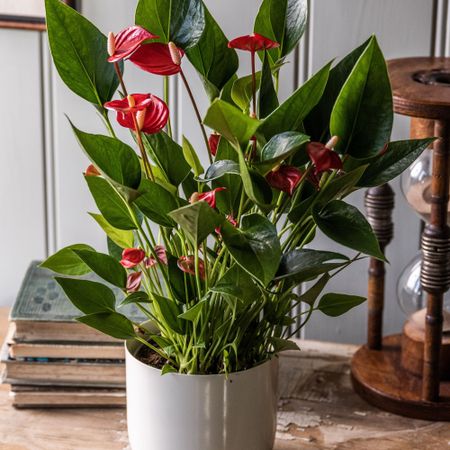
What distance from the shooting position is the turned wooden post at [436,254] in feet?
3.02

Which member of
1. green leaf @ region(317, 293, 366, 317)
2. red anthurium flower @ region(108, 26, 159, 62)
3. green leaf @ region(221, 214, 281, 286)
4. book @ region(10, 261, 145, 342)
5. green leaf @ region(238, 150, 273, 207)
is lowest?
book @ region(10, 261, 145, 342)

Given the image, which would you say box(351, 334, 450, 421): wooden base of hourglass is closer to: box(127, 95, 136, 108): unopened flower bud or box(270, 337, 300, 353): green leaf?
box(270, 337, 300, 353): green leaf

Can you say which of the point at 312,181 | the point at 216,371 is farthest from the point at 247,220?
the point at 216,371

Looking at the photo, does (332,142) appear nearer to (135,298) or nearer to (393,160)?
(393,160)

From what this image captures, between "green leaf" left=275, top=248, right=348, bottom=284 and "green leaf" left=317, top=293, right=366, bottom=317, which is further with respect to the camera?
"green leaf" left=317, top=293, right=366, bottom=317

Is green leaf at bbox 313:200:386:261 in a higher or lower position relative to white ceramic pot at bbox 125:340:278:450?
higher

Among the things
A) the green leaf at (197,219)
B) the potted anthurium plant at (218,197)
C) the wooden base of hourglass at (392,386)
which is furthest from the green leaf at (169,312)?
the wooden base of hourglass at (392,386)

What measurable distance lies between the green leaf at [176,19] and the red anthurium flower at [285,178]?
13 centimetres

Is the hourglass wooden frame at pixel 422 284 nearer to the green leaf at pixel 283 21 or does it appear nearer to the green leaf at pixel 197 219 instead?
the green leaf at pixel 283 21

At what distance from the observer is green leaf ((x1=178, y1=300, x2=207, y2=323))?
30.8 inches

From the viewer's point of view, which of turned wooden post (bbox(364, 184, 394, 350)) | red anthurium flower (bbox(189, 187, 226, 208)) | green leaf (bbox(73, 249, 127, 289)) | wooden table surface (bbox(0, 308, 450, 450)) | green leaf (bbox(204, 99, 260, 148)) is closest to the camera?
green leaf (bbox(204, 99, 260, 148))

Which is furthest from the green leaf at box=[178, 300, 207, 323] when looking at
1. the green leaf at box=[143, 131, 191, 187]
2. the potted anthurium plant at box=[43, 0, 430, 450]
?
the green leaf at box=[143, 131, 191, 187]

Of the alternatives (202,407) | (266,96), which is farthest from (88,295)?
(266,96)

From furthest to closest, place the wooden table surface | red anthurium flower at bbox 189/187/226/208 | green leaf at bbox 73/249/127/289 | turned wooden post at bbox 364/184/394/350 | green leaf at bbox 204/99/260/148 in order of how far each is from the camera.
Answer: turned wooden post at bbox 364/184/394/350 < the wooden table surface < green leaf at bbox 73/249/127/289 < red anthurium flower at bbox 189/187/226/208 < green leaf at bbox 204/99/260/148
